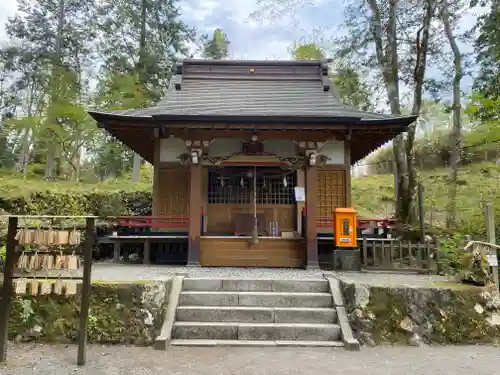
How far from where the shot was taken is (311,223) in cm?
761

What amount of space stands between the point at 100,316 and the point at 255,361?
2.29 m

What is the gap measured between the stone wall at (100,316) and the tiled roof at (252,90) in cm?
441

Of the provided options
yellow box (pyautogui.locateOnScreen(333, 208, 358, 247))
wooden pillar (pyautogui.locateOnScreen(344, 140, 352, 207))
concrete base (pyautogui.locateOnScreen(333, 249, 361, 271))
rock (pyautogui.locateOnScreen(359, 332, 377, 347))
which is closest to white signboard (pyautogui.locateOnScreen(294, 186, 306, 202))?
yellow box (pyautogui.locateOnScreen(333, 208, 358, 247))

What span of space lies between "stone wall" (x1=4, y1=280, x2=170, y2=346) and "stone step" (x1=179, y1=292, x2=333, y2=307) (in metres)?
0.60

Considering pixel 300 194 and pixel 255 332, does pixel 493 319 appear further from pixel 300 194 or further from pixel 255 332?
pixel 300 194

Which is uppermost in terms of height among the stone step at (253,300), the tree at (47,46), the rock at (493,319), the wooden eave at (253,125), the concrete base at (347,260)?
the tree at (47,46)

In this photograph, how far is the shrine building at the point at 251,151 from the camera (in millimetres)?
7578

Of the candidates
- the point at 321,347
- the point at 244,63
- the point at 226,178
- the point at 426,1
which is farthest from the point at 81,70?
the point at 321,347

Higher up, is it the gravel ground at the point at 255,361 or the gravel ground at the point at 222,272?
the gravel ground at the point at 222,272

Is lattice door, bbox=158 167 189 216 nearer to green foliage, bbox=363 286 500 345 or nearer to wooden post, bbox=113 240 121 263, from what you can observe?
wooden post, bbox=113 240 121 263

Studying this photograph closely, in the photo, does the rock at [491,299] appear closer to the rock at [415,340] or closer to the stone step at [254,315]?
the rock at [415,340]

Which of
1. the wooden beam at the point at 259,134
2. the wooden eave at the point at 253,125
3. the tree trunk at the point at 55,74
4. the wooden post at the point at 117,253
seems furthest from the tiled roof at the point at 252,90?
the tree trunk at the point at 55,74

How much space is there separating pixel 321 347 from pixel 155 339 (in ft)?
7.44

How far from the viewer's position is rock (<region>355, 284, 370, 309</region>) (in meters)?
5.05
